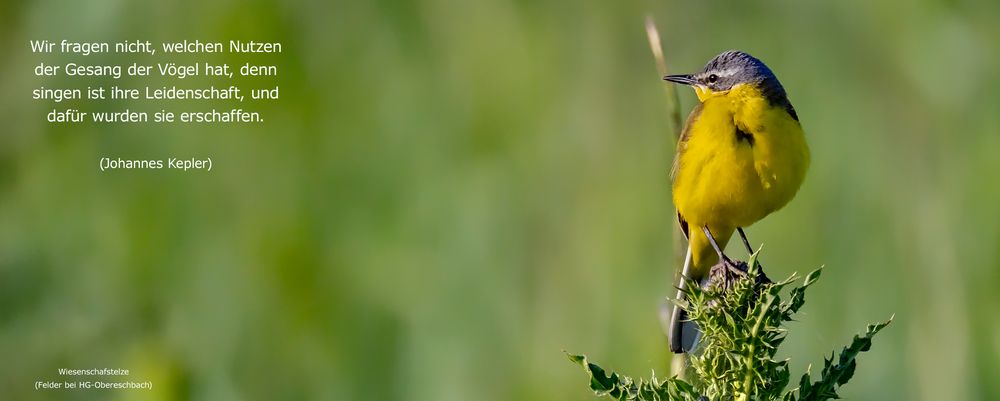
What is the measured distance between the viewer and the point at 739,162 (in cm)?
361

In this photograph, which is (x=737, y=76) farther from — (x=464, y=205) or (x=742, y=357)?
(x=742, y=357)

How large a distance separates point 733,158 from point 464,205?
4.38 feet

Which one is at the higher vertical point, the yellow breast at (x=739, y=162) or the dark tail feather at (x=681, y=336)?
the yellow breast at (x=739, y=162)

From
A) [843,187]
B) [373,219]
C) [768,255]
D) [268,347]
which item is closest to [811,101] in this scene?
[843,187]

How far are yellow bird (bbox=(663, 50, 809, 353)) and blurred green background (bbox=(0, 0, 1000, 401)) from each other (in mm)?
238

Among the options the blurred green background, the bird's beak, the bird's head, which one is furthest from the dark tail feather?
the bird's beak

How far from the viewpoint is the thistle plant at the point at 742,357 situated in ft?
6.77

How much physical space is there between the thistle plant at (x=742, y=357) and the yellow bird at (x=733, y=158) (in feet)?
4.29

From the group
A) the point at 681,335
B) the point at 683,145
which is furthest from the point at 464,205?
the point at 681,335

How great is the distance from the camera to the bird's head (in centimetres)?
387

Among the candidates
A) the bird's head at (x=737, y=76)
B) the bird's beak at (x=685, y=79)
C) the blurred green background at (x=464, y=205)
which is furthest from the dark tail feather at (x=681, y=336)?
the bird's beak at (x=685, y=79)

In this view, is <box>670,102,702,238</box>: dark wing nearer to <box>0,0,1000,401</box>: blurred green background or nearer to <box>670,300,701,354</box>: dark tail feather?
<box>0,0,1000,401</box>: blurred green background

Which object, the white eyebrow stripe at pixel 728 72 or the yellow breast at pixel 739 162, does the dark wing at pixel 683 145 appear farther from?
the white eyebrow stripe at pixel 728 72

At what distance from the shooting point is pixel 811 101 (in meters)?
5.37
